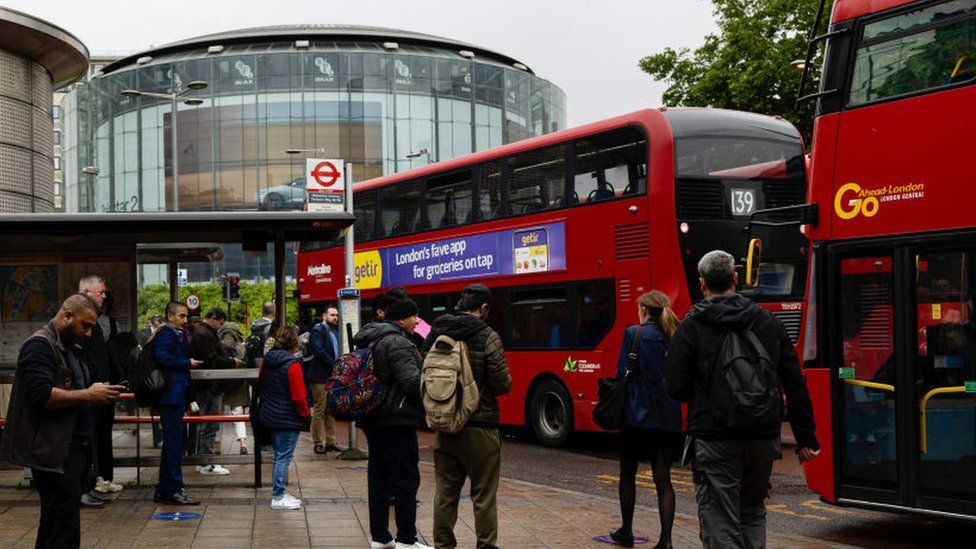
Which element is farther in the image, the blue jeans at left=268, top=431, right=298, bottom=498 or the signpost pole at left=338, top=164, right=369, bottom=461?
the signpost pole at left=338, top=164, right=369, bottom=461

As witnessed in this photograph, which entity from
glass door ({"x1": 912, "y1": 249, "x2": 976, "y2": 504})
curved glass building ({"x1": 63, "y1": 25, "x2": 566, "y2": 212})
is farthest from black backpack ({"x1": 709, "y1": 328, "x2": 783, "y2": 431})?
curved glass building ({"x1": 63, "y1": 25, "x2": 566, "y2": 212})

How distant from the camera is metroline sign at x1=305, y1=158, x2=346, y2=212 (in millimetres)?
14844

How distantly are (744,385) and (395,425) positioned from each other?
97.5 inches

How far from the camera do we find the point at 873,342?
834 centimetres

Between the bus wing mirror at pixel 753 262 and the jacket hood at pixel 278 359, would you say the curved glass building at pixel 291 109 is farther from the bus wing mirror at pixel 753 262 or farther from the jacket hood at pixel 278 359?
the jacket hood at pixel 278 359

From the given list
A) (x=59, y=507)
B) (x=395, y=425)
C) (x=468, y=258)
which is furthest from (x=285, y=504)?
(x=468, y=258)

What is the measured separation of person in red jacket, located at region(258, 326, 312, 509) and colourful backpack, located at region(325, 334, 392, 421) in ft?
6.08

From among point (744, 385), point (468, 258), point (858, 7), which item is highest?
point (858, 7)

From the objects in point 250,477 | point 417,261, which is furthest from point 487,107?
point 250,477

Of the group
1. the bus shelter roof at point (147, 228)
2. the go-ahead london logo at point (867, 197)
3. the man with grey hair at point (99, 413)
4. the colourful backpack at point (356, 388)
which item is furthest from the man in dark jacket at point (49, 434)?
the go-ahead london logo at point (867, 197)

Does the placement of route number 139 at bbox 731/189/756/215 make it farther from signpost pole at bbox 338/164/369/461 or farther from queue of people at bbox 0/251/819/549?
queue of people at bbox 0/251/819/549

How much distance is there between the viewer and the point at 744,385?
5594 mm

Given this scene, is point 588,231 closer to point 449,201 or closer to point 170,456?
point 449,201

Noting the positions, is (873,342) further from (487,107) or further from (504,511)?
(487,107)
